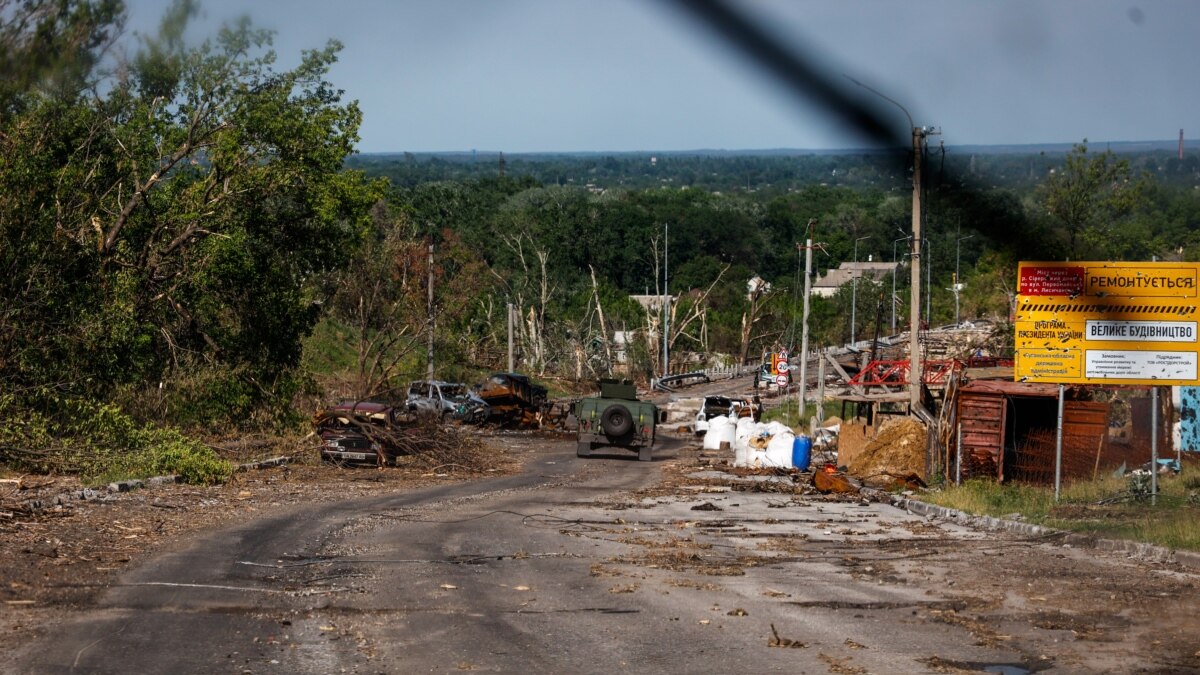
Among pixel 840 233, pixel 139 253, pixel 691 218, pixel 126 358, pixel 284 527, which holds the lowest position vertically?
pixel 284 527

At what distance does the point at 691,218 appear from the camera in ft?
365

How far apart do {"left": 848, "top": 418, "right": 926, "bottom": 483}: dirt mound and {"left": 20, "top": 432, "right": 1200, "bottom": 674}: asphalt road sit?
944 centimetres

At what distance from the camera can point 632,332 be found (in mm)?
82125

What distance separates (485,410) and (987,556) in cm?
3522

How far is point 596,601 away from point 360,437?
18.7m

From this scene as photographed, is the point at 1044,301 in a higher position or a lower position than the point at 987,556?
higher

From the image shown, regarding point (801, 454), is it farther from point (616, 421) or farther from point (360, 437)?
point (360, 437)

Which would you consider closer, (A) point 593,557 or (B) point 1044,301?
(A) point 593,557

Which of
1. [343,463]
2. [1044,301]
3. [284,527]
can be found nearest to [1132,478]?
[1044,301]

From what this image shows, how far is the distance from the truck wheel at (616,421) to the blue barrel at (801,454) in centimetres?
570

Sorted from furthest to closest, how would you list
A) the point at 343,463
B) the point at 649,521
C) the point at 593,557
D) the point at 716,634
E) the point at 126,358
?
the point at 343,463
the point at 126,358
the point at 649,521
the point at 593,557
the point at 716,634

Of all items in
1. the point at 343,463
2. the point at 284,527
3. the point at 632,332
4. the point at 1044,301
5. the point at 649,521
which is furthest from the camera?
the point at 632,332

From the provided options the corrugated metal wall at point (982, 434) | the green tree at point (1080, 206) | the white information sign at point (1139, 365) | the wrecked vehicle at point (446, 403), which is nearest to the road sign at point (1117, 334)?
the white information sign at point (1139, 365)

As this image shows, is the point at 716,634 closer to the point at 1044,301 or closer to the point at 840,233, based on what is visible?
the point at 1044,301
